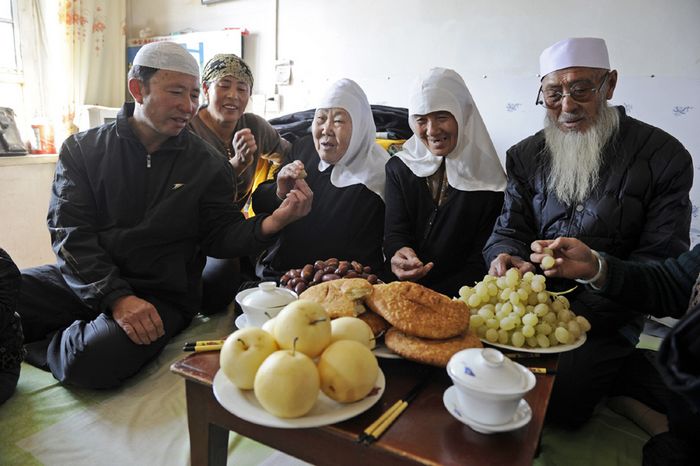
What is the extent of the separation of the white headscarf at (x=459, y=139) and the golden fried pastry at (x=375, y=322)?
1.02 meters

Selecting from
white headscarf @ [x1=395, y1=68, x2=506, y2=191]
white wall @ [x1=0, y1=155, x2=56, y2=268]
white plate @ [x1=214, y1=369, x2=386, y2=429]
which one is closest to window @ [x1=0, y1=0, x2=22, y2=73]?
white wall @ [x1=0, y1=155, x2=56, y2=268]

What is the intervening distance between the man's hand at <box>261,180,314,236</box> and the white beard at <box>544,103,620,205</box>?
0.89 metres

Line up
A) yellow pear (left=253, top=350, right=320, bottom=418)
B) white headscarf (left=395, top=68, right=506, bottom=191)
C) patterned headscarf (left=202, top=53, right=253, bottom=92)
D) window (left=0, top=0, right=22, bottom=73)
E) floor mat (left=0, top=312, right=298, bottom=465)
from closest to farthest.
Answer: yellow pear (left=253, top=350, right=320, bottom=418), floor mat (left=0, top=312, right=298, bottom=465), white headscarf (left=395, top=68, right=506, bottom=191), patterned headscarf (left=202, top=53, right=253, bottom=92), window (left=0, top=0, right=22, bottom=73)

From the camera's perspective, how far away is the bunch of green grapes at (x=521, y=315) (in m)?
1.11

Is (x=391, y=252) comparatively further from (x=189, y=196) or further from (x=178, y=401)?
(x=178, y=401)

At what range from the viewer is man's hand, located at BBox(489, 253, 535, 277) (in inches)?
58.1

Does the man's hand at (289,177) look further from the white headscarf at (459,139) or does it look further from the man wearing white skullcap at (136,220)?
the white headscarf at (459,139)

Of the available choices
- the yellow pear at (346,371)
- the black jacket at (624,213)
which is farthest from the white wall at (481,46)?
the yellow pear at (346,371)

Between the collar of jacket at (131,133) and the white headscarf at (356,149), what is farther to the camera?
the white headscarf at (356,149)

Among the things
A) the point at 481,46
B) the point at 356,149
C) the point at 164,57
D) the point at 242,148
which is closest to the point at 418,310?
the point at 356,149

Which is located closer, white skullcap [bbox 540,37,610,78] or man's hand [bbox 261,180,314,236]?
white skullcap [bbox 540,37,610,78]

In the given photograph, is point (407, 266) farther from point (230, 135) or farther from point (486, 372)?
point (230, 135)

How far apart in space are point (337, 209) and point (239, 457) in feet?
3.50

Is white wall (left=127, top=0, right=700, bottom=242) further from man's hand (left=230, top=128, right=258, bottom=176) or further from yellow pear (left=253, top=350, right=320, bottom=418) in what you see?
yellow pear (left=253, top=350, right=320, bottom=418)
